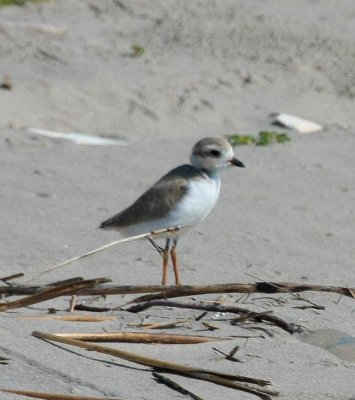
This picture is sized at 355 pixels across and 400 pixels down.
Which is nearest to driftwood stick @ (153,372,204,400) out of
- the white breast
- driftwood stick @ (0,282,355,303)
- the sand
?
the sand

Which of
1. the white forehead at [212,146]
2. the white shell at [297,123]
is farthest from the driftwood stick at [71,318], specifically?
the white shell at [297,123]

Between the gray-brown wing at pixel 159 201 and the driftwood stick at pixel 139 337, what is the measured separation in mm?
1222

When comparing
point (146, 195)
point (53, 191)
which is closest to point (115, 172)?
point (53, 191)

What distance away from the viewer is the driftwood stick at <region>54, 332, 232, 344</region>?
377cm

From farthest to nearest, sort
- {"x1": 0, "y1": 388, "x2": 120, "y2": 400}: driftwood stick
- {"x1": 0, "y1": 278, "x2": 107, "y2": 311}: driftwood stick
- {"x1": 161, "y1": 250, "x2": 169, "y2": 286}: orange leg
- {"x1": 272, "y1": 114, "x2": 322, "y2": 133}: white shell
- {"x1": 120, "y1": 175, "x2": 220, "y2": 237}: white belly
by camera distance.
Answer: {"x1": 272, "y1": 114, "x2": 322, "y2": 133}: white shell, {"x1": 120, "y1": 175, "x2": 220, "y2": 237}: white belly, {"x1": 161, "y1": 250, "x2": 169, "y2": 286}: orange leg, {"x1": 0, "y1": 278, "x2": 107, "y2": 311}: driftwood stick, {"x1": 0, "y1": 388, "x2": 120, "y2": 400}: driftwood stick

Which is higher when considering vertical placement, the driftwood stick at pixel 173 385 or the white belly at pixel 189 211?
the white belly at pixel 189 211

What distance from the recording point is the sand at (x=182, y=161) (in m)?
A: 3.79

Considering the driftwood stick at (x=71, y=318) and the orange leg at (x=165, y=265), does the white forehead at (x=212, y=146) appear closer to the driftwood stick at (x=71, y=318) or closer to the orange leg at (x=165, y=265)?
the orange leg at (x=165, y=265)

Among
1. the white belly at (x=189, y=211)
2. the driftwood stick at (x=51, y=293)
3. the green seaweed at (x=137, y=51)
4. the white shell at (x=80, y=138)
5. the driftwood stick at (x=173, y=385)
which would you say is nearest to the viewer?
the driftwood stick at (x=173, y=385)

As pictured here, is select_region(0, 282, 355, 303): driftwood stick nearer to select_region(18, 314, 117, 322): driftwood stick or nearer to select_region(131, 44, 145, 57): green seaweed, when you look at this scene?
select_region(18, 314, 117, 322): driftwood stick

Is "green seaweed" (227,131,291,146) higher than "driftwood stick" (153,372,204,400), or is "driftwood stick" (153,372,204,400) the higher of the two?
"green seaweed" (227,131,291,146)

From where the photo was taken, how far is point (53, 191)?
6387 mm

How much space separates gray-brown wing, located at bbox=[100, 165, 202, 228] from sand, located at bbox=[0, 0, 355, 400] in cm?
25

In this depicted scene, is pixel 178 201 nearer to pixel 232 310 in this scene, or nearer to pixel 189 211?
pixel 189 211
